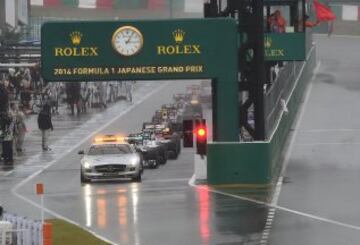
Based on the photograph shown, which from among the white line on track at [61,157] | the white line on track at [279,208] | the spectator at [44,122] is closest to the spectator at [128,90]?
the white line on track at [61,157]

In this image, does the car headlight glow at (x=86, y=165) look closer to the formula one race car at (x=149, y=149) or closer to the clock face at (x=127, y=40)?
the formula one race car at (x=149, y=149)

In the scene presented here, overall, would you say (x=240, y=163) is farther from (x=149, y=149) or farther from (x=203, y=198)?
(x=149, y=149)

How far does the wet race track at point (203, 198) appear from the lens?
20.7 metres

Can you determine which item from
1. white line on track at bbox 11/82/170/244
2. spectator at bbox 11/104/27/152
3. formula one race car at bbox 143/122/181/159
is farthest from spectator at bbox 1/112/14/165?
formula one race car at bbox 143/122/181/159

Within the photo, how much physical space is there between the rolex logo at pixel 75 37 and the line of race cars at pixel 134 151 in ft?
13.2

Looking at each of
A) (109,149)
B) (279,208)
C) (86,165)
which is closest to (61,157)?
(109,149)

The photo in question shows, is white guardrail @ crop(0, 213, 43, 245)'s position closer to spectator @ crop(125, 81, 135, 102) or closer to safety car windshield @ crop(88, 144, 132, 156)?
safety car windshield @ crop(88, 144, 132, 156)

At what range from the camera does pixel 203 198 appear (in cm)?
2675

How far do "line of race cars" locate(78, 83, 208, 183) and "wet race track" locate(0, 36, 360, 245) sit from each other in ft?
1.33

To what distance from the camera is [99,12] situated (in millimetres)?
84875

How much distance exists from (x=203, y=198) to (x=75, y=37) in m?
6.15

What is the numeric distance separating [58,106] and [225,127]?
28.8 meters

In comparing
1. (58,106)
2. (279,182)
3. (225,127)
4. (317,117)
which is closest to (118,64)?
(225,127)

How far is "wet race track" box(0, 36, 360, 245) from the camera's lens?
67.9 ft
